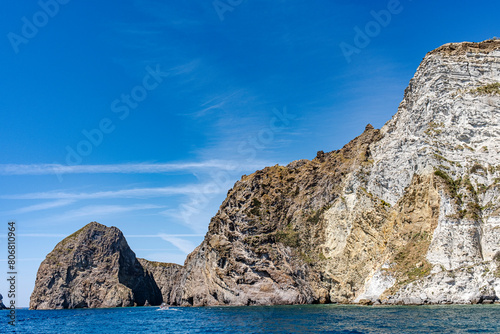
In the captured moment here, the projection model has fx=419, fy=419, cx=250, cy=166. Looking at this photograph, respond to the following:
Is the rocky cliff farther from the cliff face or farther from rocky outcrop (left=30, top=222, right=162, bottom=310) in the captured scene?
rocky outcrop (left=30, top=222, right=162, bottom=310)

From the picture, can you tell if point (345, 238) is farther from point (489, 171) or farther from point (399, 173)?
point (489, 171)

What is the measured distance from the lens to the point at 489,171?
81812mm

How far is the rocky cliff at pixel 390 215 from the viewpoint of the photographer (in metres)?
75.1

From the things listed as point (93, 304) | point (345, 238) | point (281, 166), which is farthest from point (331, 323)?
point (93, 304)

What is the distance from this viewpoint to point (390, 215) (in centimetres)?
9456

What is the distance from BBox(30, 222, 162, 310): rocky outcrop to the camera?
178 meters

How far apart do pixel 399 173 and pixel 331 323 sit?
54295 mm

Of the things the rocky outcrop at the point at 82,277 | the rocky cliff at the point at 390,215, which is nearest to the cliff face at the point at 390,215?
the rocky cliff at the point at 390,215

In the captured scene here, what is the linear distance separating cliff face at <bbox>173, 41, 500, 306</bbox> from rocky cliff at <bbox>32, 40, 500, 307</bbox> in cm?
25

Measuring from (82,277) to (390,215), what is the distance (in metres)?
145

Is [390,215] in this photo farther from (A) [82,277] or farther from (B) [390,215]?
(A) [82,277]

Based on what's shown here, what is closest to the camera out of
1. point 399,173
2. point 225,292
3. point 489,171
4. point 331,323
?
point 331,323

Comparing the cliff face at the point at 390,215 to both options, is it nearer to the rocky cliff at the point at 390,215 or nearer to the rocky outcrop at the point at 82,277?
the rocky cliff at the point at 390,215

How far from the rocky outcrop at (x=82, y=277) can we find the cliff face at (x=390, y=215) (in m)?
65.6
